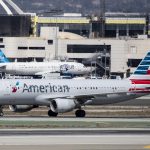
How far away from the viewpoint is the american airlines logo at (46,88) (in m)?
81.8

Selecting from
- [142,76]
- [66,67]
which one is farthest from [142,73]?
[66,67]

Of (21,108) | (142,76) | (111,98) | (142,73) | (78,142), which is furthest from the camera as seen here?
(142,73)

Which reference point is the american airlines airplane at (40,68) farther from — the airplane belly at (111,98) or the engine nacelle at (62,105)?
the engine nacelle at (62,105)

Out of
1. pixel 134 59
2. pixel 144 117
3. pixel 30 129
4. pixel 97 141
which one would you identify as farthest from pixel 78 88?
pixel 134 59

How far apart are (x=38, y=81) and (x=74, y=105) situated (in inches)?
171

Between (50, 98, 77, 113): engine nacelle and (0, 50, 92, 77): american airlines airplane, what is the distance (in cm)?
10548

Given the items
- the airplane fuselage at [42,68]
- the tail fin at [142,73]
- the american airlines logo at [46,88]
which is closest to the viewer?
the american airlines logo at [46,88]

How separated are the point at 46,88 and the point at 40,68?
113m

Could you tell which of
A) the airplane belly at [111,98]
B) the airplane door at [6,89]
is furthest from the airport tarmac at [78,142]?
the airplane belly at [111,98]

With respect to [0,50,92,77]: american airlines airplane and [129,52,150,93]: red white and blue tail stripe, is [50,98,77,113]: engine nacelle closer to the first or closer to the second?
[129,52,150,93]: red white and blue tail stripe

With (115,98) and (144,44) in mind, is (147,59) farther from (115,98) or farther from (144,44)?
(144,44)

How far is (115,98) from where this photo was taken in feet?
273

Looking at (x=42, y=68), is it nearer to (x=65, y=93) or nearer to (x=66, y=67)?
(x=66, y=67)

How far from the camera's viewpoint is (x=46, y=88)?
82438 millimetres
